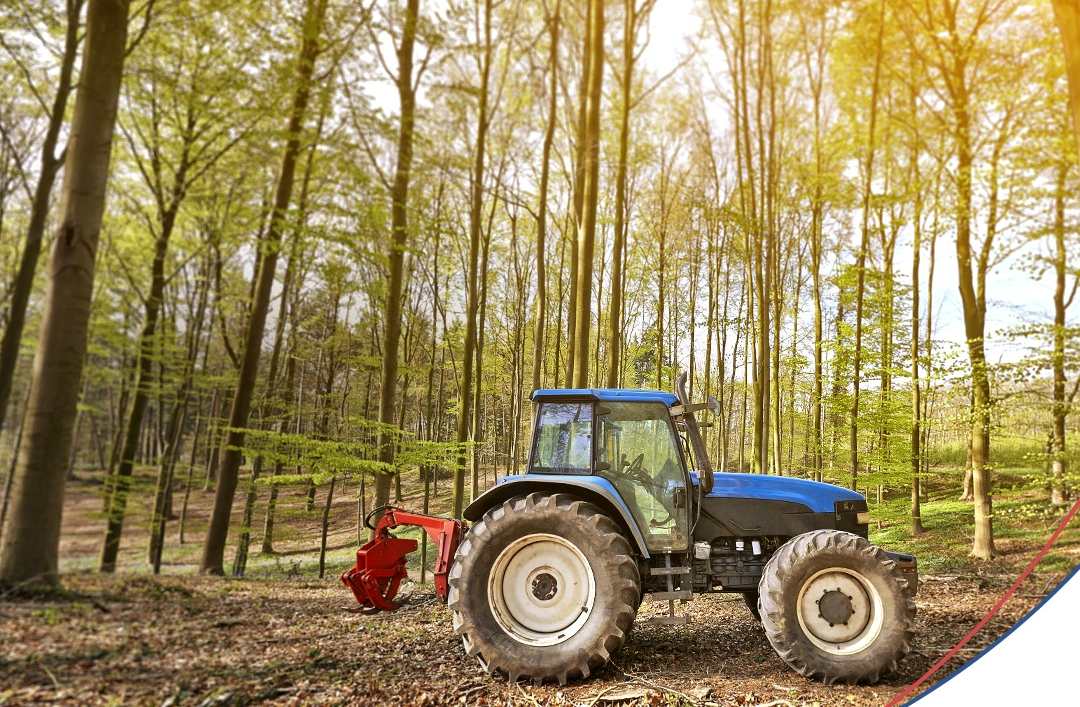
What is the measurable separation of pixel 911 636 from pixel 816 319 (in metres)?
2.62

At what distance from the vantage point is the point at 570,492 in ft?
8.14

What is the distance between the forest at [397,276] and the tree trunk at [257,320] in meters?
0.02

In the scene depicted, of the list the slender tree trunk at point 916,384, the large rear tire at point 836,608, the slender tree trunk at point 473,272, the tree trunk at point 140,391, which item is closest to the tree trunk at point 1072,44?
the slender tree trunk at point 916,384

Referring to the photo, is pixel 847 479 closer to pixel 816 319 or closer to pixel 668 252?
pixel 816 319

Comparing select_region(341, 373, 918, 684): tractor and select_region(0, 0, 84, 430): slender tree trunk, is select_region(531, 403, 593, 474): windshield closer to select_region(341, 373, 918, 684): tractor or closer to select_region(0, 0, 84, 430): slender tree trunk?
select_region(341, 373, 918, 684): tractor

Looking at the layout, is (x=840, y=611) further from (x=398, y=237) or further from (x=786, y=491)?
(x=398, y=237)

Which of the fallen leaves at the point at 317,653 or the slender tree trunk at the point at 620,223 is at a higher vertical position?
the slender tree trunk at the point at 620,223

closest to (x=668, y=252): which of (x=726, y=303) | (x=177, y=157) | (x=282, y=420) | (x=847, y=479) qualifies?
(x=726, y=303)

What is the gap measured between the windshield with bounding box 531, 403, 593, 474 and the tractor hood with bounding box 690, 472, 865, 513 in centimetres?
57

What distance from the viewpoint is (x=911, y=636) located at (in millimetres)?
2109

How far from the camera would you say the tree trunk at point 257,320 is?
213 cm

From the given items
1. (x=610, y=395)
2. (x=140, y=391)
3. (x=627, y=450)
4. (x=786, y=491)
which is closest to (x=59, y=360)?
(x=140, y=391)

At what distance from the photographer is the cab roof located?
2.54 meters

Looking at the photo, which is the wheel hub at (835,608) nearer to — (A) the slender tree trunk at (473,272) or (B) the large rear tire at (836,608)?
(B) the large rear tire at (836,608)
